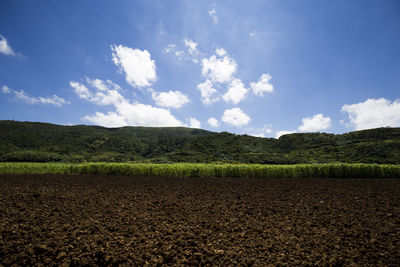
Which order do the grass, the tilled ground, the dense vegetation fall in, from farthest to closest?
the dense vegetation, the grass, the tilled ground

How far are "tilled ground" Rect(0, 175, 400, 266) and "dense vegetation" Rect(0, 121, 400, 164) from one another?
4566 cm

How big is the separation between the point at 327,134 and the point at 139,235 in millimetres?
89117

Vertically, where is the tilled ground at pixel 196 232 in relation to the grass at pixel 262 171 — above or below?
below

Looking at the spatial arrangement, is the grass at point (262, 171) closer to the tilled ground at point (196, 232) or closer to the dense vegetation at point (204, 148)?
the tilled ground at point (196, 232)

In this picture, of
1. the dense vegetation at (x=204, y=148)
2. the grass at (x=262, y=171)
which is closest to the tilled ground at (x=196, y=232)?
the grass at (x=262, y=171)

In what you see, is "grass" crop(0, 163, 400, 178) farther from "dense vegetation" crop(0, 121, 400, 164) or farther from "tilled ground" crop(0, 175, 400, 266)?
"dense vegetation" crop(0, 121, 400, 164)

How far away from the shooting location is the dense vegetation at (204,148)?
52.9 metres

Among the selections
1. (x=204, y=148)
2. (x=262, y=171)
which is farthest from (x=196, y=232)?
(x=204, y=148)

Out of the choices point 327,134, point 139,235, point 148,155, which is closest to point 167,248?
point 139,235

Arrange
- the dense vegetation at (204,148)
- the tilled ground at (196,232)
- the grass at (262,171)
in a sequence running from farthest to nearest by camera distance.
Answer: the dense vegetation at (204,148)
the grass at (262,171)
the tilled ground at (196,232)

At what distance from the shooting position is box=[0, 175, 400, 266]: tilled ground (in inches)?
173

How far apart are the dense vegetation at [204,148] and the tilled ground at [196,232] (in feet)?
150

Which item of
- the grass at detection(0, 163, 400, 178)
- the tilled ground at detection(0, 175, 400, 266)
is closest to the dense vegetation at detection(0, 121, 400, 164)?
the grass at detection(0, 163, 400, 178)

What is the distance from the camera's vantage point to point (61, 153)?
6881 centimetres
